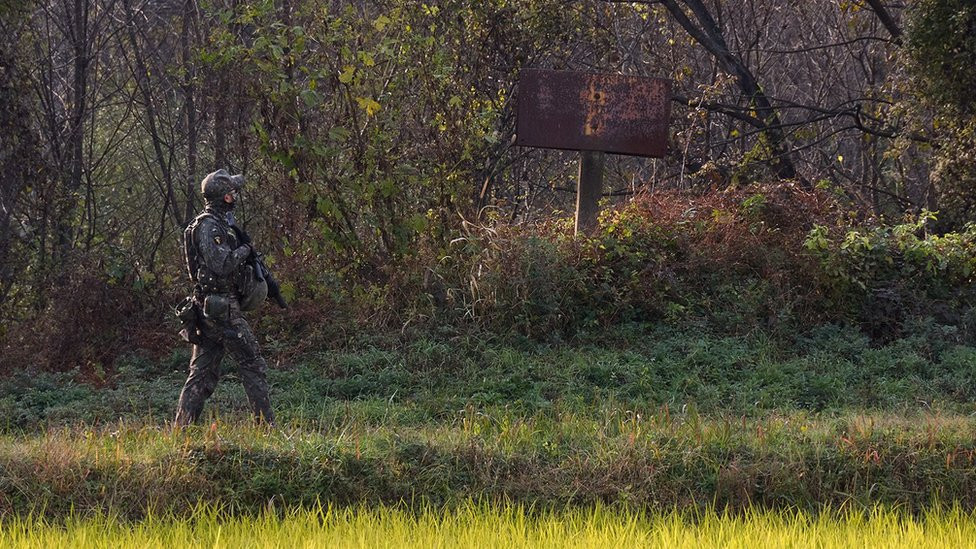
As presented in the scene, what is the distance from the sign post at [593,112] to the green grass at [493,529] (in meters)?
5.65

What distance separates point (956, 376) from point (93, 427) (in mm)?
6603

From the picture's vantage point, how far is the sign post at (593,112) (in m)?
12.0

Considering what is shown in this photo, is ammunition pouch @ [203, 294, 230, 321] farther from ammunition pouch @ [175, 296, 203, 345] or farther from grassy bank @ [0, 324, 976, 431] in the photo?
grassy bank @ [0, 324, 976, 431]

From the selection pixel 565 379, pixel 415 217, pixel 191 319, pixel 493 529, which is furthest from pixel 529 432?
pixel 415 217

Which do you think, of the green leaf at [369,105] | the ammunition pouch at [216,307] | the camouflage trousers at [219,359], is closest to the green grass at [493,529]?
the camouflage trousers at [219,359]

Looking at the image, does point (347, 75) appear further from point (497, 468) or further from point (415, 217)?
point (497, 468)

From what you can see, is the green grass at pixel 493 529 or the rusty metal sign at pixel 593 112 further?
the rusty metal sign at pixel 593 112

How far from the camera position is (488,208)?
12703mm

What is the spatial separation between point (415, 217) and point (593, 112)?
198 cm

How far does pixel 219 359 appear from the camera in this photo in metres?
8.67

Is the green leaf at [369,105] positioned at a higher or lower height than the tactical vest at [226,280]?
higher

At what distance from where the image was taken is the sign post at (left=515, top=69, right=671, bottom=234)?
39.4ft

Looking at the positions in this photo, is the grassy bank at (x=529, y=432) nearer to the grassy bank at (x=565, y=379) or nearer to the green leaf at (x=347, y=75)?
the grassy bank at (x=565, y=379)

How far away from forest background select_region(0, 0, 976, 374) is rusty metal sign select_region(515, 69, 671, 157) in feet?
2.37
